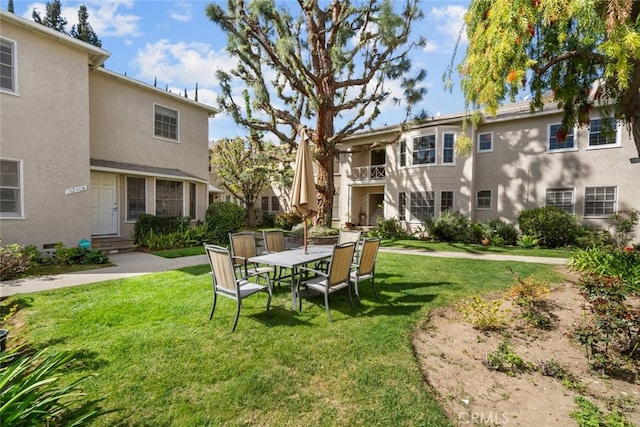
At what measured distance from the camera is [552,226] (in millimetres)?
13258

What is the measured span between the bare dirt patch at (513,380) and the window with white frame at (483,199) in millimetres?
13304

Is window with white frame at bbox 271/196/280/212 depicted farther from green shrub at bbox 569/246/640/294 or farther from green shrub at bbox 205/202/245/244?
green shrub at bbox 569/246/640/294

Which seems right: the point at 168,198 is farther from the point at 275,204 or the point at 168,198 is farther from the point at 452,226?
the point at 275,204

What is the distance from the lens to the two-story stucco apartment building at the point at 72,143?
28.1 ft

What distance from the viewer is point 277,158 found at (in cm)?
1420

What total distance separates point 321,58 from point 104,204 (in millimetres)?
10756

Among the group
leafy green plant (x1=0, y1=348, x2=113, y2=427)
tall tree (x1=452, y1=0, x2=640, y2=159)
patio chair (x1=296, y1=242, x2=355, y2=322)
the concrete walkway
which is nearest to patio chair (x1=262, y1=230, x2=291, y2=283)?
patio chair (x1=296, y1=242, x2=355, y2=322)

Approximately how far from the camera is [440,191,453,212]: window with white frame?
676 inches

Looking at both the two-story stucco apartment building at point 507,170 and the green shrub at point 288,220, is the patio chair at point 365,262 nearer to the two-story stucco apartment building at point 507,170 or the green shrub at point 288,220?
the two-story stucco apartment building at point 507,170

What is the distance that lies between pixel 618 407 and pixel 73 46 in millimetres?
14816

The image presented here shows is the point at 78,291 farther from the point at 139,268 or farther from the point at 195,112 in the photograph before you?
the point at 195,112

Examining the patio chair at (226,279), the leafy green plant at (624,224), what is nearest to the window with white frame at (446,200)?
the leafy green plant at (624,224)

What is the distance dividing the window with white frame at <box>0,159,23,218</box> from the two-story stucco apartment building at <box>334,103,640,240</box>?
11.7 metres

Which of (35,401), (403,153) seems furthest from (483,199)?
(35,401)
